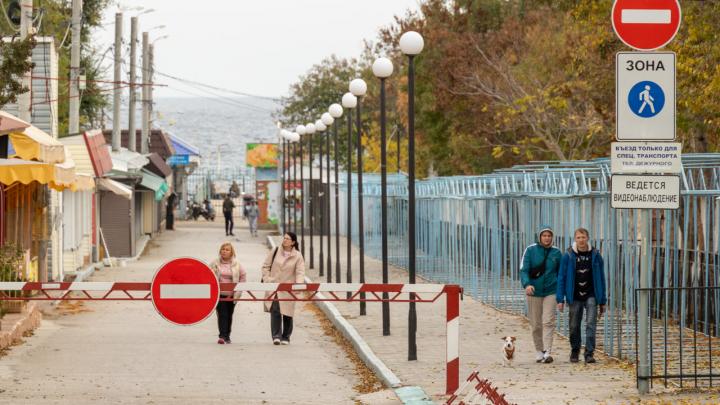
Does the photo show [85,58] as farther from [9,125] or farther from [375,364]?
[375,364]

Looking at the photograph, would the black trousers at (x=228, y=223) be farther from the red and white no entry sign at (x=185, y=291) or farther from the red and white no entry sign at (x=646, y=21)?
the red and white no entry sign at (x=646, y=21)

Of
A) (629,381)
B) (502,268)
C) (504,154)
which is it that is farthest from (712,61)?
(504,154)

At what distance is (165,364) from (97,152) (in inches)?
824

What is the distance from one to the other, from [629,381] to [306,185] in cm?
4957

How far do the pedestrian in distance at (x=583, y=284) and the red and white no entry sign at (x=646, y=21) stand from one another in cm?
369

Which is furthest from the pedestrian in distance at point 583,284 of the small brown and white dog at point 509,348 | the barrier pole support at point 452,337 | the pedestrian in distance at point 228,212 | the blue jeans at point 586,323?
the pedestrian in distance at point 228,212

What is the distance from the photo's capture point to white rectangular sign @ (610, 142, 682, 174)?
42.9 ft

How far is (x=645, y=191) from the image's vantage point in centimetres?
1307

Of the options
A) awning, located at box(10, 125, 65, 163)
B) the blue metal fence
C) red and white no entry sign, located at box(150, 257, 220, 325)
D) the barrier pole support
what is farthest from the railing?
awning, located at box(10, 125, 65, 163)

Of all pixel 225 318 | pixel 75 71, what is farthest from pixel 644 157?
pixel 75 71

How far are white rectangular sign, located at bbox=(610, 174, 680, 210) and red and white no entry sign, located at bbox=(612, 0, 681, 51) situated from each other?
3.70ft

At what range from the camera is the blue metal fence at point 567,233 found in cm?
1697

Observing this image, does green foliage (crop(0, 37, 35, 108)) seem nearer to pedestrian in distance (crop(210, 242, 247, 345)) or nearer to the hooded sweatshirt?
pedestrian in distance (crop(210, 242, 247, 345))

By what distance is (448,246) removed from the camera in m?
30.8
